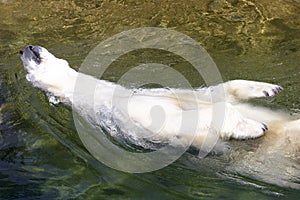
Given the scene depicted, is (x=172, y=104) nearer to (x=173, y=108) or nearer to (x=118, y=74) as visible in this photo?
(x=173, y=108)

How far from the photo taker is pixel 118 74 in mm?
6023

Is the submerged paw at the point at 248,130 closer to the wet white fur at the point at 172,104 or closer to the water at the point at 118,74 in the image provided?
the wet white fur at the point at 172,104

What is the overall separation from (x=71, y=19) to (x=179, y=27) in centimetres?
177

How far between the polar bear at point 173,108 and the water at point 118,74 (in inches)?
6.9

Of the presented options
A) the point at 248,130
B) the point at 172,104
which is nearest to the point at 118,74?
the point at 172,104

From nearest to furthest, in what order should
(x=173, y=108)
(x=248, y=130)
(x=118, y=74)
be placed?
(x=248, y=130), (x=173, y=108), (x=118, y=74)

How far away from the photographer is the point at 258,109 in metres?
4.87

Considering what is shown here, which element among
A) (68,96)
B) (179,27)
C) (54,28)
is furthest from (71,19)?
(68,96)

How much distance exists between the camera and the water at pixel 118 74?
434cm

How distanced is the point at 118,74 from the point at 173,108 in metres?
1.56

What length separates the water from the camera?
434 cm

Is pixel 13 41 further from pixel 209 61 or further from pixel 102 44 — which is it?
pixel 209 61

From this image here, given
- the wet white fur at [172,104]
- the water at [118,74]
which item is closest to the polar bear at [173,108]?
the wet white fur at [172,104]

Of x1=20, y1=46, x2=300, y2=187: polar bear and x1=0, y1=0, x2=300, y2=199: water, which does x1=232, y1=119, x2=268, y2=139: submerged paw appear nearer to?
x1=20, y1=46, x2=300, y2=187: polar bear
